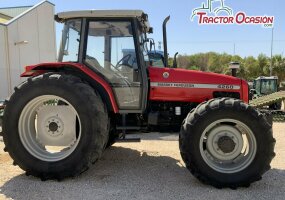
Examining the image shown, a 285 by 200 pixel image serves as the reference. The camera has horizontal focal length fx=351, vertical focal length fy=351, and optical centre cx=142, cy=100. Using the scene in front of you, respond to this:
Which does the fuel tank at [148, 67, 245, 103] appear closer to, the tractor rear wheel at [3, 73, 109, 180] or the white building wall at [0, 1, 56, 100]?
the tractor rear wheel at [3, 73, 109, 180]

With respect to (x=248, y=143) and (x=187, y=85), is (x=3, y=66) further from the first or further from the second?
(x=248, y=143)

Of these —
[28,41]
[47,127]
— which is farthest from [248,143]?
[28,41]

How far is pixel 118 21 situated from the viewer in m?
5.30

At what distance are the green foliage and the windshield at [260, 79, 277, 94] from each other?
1267 centimetres

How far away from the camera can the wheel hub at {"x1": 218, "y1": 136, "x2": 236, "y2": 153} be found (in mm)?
4934

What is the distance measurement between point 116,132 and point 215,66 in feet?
186

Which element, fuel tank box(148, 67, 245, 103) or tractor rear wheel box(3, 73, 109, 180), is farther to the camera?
fuel tank box(148, 67, 245, 103)

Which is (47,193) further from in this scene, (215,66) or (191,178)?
(215,66)

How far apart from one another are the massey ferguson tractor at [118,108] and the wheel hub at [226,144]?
1 cm

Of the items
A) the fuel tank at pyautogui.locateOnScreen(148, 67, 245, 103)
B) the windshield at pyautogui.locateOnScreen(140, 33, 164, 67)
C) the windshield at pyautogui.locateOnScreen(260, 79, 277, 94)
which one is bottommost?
the windshield at pyautogui.locateOnScreen(260, 79, 277, 94)

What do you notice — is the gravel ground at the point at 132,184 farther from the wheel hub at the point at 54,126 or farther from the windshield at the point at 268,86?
the windshield at the point at 268,86

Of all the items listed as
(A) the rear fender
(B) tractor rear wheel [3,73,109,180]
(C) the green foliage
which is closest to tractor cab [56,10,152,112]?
(A) the rear fender

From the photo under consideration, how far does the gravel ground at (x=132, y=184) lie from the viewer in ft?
14.7

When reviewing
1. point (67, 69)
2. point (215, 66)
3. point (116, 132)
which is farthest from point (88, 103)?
point (215, 66)
